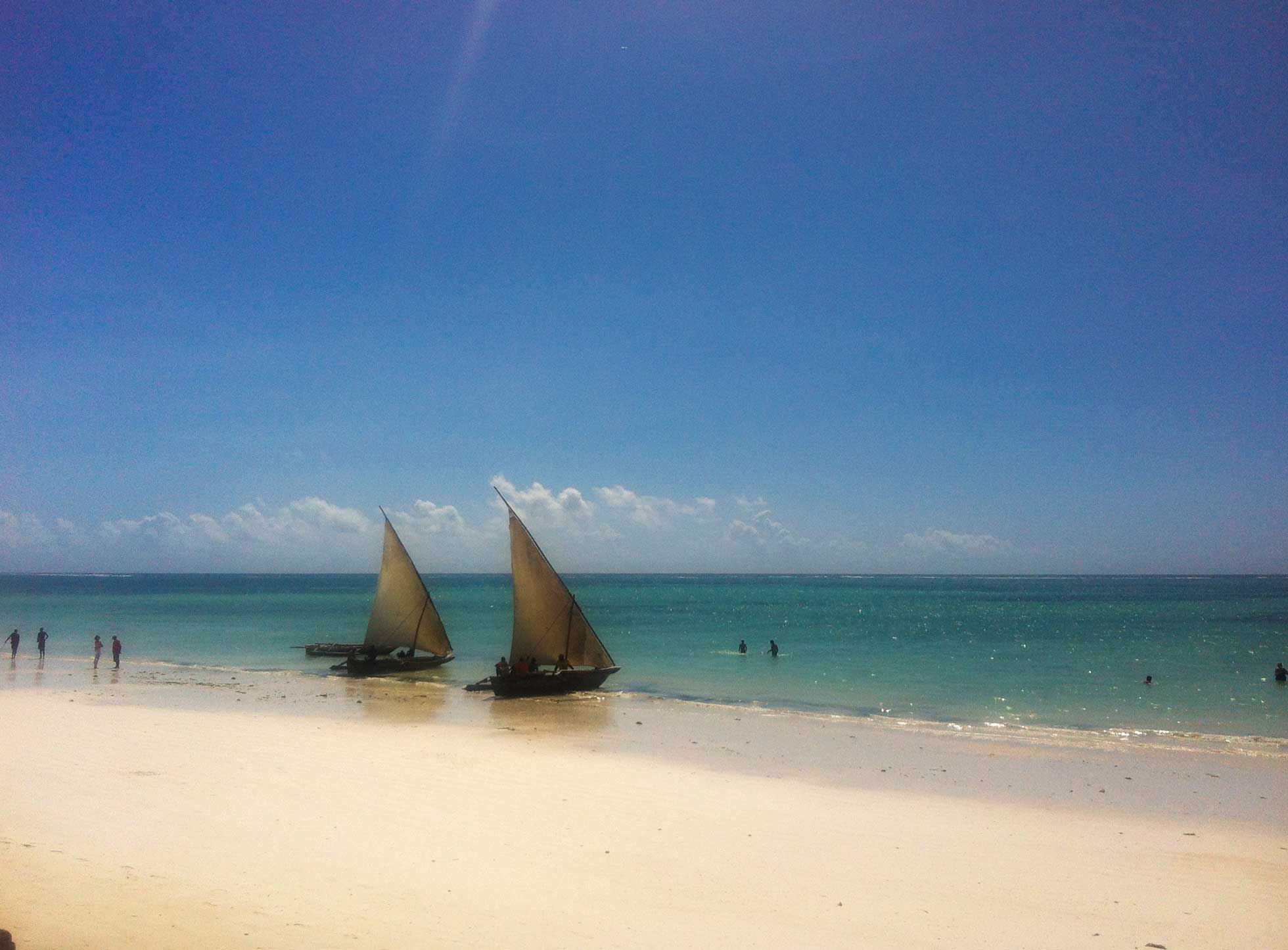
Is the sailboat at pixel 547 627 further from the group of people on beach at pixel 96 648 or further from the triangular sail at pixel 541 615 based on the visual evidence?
the group of people on beach at pixel 96 648

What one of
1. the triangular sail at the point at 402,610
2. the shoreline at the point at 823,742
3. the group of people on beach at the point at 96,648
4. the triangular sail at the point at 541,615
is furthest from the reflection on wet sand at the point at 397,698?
the group of people on beach at the point at 96,648

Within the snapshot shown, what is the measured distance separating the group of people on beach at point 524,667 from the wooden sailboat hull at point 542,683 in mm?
100

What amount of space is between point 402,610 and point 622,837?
24856 millimetres

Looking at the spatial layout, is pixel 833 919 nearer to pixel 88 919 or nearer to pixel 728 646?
pixel 88 919

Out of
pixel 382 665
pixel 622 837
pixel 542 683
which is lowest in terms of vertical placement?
pixel 382 665

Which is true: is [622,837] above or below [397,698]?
above

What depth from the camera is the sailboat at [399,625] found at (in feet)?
115

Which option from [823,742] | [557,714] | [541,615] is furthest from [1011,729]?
[541,615]

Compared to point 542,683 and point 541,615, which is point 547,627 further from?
point 542,683

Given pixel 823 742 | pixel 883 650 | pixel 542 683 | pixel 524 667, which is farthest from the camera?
pixel 883 650

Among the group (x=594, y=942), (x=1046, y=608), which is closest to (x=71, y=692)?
(x=594, y=942)

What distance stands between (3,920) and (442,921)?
4.21m

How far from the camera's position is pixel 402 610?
35688 millimetres

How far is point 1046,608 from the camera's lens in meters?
103
